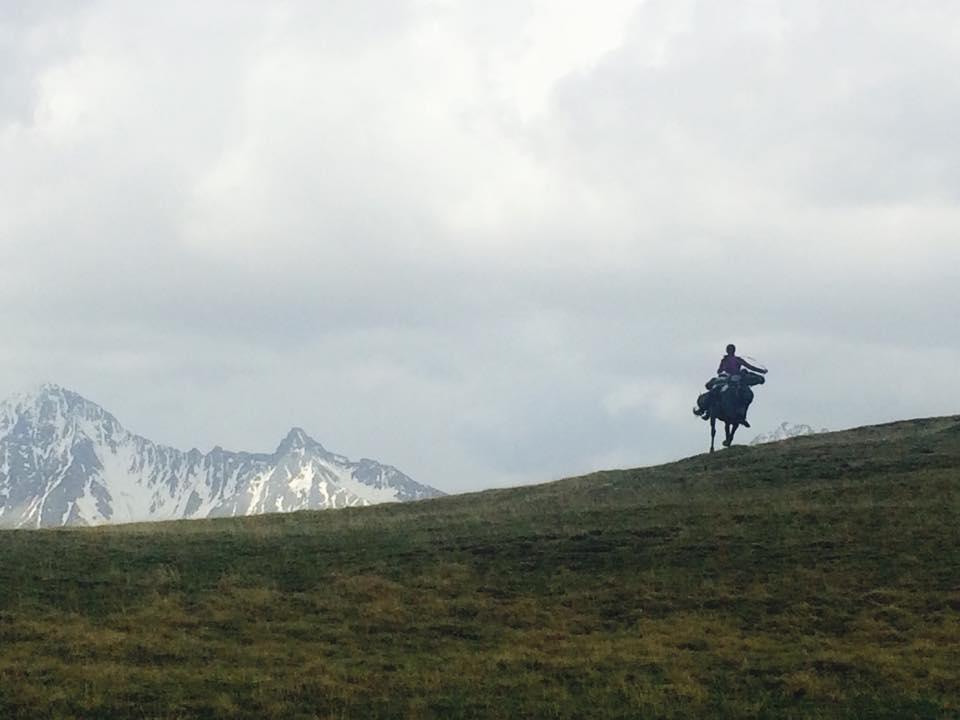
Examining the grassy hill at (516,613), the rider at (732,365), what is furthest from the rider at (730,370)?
the grassy hill at (516,613)

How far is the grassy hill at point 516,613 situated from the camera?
18781 mm

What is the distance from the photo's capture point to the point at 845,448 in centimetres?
4806

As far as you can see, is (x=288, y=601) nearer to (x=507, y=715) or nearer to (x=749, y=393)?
(x=507, y=715)

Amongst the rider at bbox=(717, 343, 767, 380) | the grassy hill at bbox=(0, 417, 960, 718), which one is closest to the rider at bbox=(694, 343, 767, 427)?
the rider at bbox=(717, 343, 767, 380)

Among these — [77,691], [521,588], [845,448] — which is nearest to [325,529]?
[521,588]

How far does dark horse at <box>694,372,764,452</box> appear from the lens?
50375 millimetres

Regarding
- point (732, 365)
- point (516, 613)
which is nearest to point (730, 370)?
point (732, 365)

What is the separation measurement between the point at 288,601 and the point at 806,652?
32.5 feet

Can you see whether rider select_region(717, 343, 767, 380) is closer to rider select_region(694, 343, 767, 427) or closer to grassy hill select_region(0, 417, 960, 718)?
rider select_region(694, 343, 767, 427)

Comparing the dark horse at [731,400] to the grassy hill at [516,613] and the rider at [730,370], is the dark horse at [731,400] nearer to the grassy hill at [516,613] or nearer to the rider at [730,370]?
the rider at [730,370]

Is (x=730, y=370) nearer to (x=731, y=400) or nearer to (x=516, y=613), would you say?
(x=731, y=400)

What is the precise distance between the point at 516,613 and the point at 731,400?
27662 mm

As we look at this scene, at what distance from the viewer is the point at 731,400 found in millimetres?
50469

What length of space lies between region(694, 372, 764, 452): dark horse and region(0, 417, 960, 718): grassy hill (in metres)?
11.9
